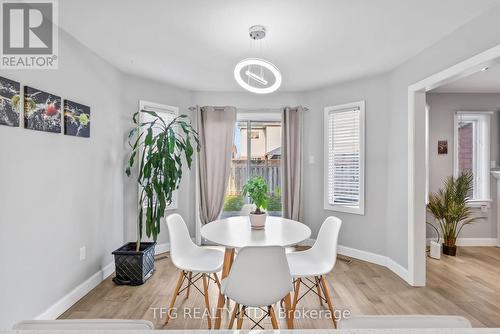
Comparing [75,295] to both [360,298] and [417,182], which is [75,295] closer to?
[360,298]

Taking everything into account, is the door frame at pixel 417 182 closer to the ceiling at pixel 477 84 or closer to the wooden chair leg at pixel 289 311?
the ceiling at pixel 477 84

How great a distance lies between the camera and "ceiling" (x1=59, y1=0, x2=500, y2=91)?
2.00 metres

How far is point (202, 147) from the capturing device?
4.11 m

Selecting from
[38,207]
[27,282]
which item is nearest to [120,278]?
[27,282]

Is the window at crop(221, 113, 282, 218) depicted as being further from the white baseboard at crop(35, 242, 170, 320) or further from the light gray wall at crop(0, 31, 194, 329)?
the white baseboard at crop(35, 242, 170, 320)

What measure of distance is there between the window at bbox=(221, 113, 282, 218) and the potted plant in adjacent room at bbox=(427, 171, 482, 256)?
2333 mm

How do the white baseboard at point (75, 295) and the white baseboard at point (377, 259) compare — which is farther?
the white baseboard at point (377, 259)

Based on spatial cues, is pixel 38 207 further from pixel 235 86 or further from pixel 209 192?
pixel 235 86

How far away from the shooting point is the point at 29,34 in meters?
2.12

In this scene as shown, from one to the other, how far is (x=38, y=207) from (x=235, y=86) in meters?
2.81

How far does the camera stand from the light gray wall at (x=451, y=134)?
4254mm

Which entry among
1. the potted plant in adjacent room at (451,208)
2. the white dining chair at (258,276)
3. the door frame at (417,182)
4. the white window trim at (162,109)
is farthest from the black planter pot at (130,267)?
the potted plant in adjacent room at (451,208)

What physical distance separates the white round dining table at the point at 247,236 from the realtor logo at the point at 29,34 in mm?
1911

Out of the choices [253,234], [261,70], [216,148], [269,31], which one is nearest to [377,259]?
[253,234]
